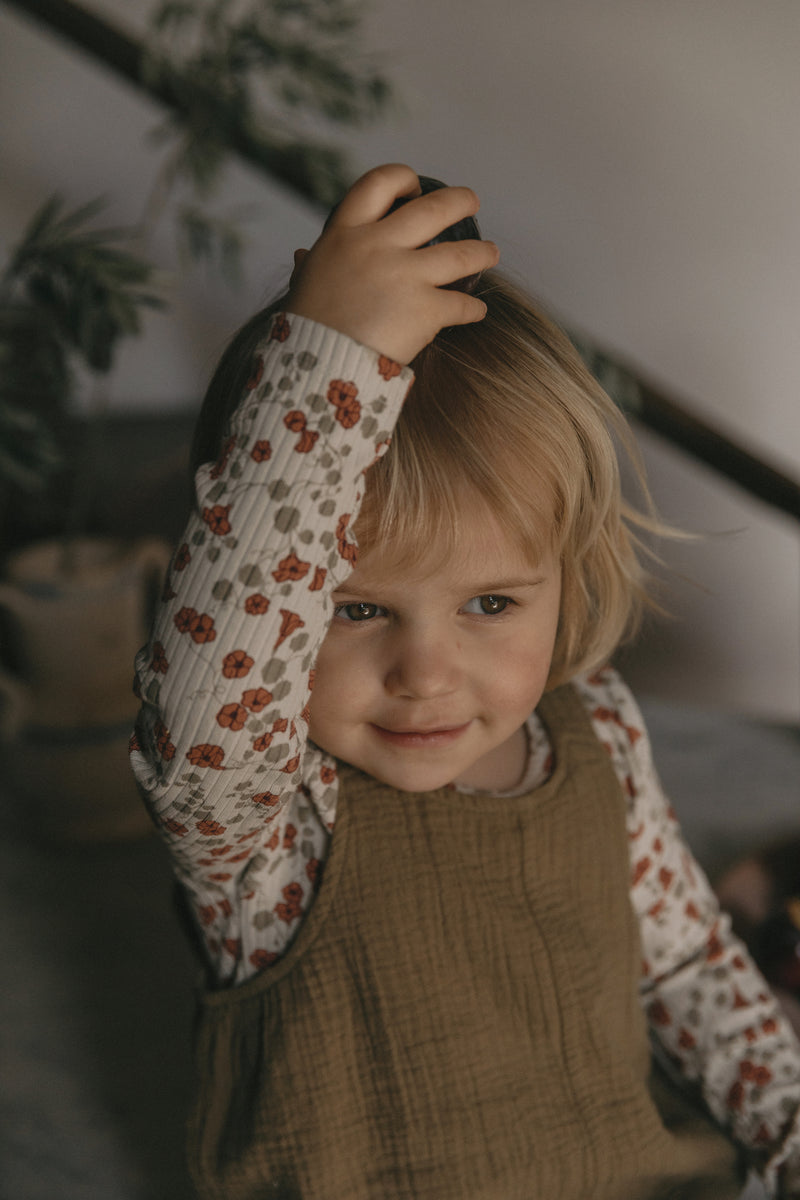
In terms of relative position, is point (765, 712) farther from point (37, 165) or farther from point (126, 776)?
point (37, 165)

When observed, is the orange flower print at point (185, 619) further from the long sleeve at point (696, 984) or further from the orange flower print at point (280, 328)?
the long sleeve at point (696, 984)

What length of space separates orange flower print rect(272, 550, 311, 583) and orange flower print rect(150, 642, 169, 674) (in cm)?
7

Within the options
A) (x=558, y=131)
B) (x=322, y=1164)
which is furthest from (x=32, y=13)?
(x=322, y=1164)

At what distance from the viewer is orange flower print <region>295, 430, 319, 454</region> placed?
1.48 feet

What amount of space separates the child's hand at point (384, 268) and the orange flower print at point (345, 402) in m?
0.02

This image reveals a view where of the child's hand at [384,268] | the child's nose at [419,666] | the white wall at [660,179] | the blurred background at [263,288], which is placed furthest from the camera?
the white wall at [660,179]

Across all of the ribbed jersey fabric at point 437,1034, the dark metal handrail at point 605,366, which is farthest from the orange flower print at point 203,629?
the dark metal handrail at point 605,366

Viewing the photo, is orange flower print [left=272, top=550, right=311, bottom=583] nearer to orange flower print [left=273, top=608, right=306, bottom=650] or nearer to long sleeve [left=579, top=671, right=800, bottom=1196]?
orange flower print [left=273, top=608, right=306, bottom=650]

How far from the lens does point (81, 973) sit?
107 cm

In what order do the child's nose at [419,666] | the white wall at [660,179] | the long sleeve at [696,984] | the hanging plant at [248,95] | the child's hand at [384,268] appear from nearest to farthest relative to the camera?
the child's hand at [384,268] → the child's nose at [419,666] → the long sleeve at [696,984] → the hanging plant at [248,95] → the white wall at [660,179]

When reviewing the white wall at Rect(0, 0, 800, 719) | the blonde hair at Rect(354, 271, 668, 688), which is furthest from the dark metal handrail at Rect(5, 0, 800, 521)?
the blonde hair at Rect(354, 271, 668, 688)

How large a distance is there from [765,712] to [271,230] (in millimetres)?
1123

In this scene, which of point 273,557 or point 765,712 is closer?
point 273,557

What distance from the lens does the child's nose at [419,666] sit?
549 millimetres
